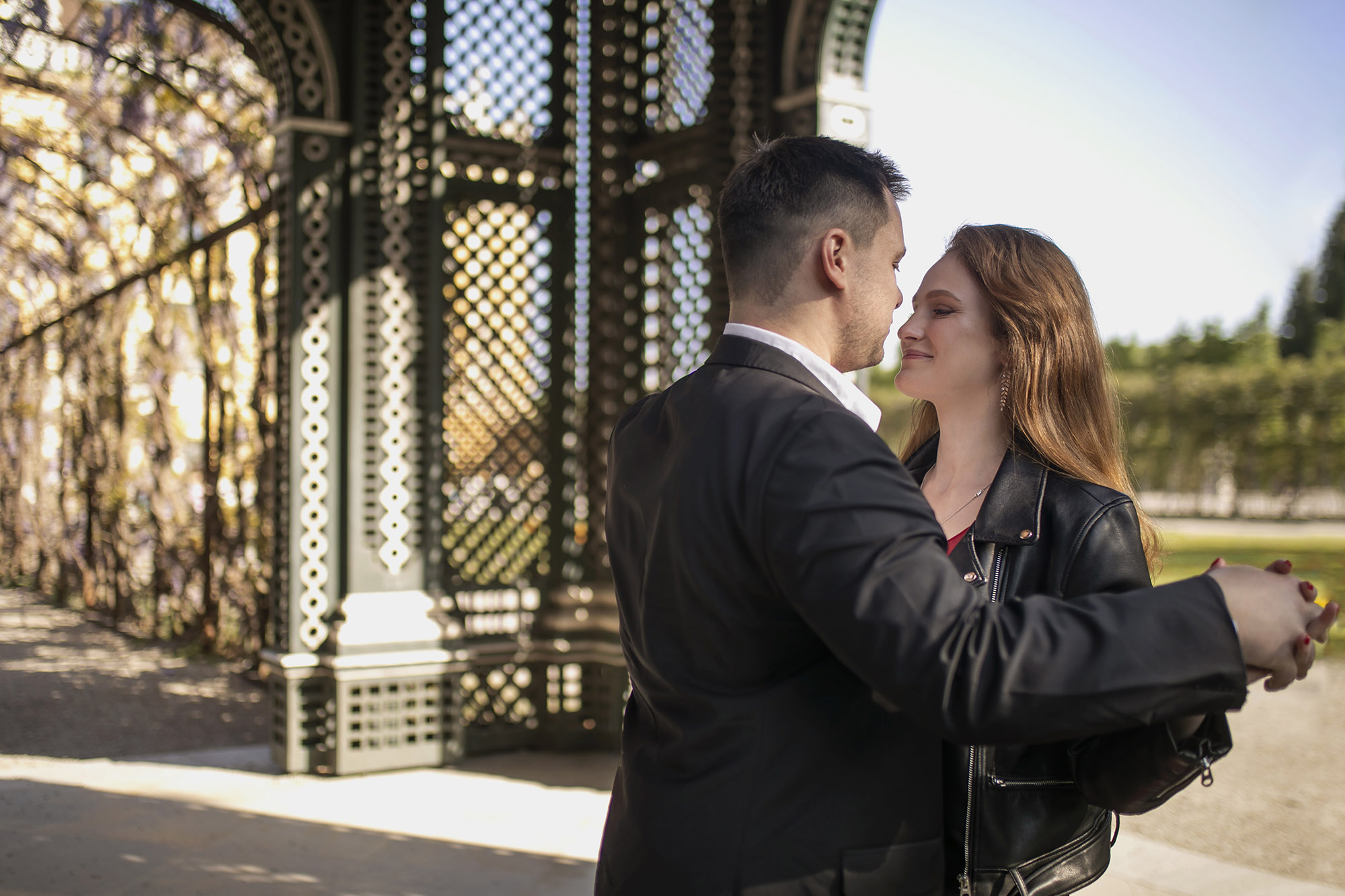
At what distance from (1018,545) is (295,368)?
14.5 feet

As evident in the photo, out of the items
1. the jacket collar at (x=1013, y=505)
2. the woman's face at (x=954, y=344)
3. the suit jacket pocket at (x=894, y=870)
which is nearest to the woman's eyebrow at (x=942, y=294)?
the woman's face at (x=954, y=344)

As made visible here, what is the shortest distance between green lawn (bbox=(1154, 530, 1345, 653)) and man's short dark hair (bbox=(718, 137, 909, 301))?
19.2 metres

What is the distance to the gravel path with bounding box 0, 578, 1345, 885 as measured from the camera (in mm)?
5746

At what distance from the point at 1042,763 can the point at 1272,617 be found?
53 centimetres

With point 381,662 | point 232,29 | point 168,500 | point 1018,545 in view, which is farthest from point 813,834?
point 168,500

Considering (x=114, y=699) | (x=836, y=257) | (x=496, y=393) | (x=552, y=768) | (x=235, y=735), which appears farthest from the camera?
Result: (x=114, y=699)

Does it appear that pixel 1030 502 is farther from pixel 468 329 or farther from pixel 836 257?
pixel 468 329

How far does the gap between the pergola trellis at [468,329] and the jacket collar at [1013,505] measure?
3.47 meters

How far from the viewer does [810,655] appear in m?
1.30

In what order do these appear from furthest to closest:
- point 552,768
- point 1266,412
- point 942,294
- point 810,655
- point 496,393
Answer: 1. point 1266,412
2. point 496,393
3. point 552,768
4. point 942,294
5. point 810,655

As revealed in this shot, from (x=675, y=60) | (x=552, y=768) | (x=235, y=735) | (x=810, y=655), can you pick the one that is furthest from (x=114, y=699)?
(x=810, y=655)

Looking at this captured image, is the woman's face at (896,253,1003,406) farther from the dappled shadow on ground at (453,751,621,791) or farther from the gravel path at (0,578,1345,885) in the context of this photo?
the gravel path at (0,578,1345,885)

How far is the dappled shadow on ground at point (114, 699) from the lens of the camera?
6.27m

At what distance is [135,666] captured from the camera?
882cm
